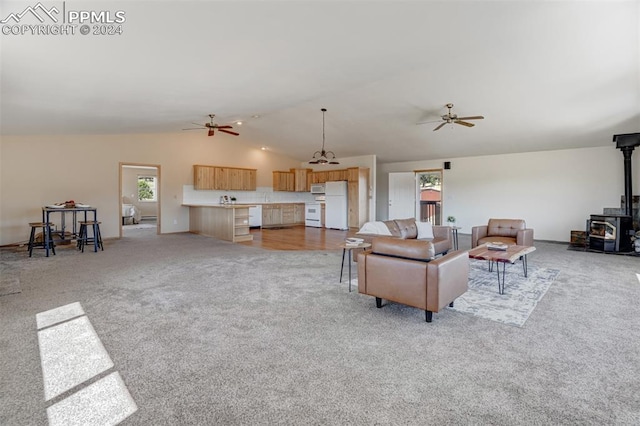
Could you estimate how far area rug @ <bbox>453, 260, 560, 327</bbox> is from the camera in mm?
2984

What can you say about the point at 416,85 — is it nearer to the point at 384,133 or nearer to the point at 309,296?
the point at 384,133

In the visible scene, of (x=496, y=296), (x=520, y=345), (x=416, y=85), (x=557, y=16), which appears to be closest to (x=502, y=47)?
(x=557, y=16)

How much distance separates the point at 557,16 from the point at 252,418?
4.24 m

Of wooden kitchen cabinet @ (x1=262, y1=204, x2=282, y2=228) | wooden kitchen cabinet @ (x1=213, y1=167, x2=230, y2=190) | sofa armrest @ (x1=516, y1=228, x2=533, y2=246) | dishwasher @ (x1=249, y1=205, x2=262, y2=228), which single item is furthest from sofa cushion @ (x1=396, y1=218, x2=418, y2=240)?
wooden kitchen cabinet @ (x1=213, y1=167, x2=230, y2=190)

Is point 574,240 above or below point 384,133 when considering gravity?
below

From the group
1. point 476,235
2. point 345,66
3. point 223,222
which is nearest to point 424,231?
point 476,235

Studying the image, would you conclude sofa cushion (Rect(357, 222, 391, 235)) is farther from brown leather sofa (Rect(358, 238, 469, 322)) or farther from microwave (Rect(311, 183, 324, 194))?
microwave (Rect(311, 183, 324, 194))

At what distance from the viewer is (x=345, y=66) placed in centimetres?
384

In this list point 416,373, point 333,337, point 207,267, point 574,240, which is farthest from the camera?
point 574,240

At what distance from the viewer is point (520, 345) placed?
7.80ft

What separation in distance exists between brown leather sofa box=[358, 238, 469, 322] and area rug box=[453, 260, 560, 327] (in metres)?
0.29

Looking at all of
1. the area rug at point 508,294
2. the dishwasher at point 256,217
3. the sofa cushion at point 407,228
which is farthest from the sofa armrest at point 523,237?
the dishwasher at point 256,217

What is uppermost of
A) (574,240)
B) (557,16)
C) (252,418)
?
(557,16)

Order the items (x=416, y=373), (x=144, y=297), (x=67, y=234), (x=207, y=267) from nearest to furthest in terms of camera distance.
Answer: (x=416, y=373), (x=144, y=297), (x=207, y=267), (x=67, y=234)
